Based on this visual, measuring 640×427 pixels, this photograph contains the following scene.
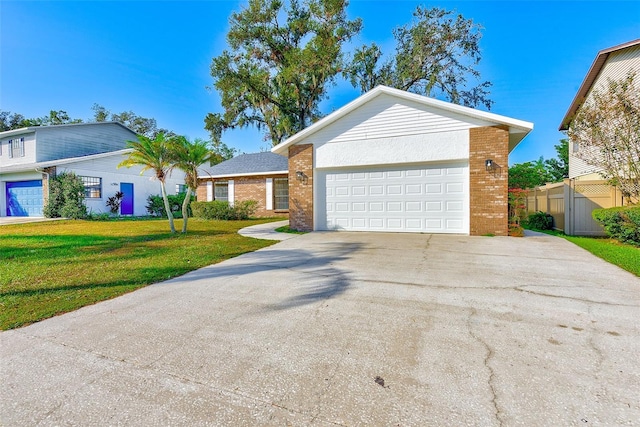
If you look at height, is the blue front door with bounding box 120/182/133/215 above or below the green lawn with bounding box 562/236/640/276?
above

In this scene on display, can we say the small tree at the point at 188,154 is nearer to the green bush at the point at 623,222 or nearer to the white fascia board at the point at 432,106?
the white fascia board at the point at 432,106

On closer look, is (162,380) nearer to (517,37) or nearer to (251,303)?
(251,303)

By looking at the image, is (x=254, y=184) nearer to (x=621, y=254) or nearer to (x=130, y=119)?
(x=621, y=254)

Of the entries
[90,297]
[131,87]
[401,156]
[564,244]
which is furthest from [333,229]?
[131,87]

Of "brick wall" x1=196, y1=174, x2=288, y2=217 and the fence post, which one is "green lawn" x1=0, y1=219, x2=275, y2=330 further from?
the fence post

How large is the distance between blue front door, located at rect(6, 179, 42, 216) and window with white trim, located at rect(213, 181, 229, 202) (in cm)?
1049

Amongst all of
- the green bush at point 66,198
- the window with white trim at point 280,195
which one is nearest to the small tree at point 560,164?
the window with white trim at point 280,195

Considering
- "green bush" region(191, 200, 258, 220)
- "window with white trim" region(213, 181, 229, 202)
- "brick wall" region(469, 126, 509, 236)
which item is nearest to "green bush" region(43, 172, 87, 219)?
"green bush" region(191, 200, 258, 220)

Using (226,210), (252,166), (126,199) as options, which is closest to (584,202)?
(226,210)

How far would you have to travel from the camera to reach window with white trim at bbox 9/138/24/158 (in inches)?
741

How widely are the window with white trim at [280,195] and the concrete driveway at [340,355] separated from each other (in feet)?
42.7

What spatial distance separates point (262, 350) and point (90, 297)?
306cm

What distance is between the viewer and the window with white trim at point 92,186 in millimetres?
17391

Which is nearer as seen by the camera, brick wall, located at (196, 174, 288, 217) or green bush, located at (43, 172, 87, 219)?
green bush, located at (43, 172, 87, 219)
